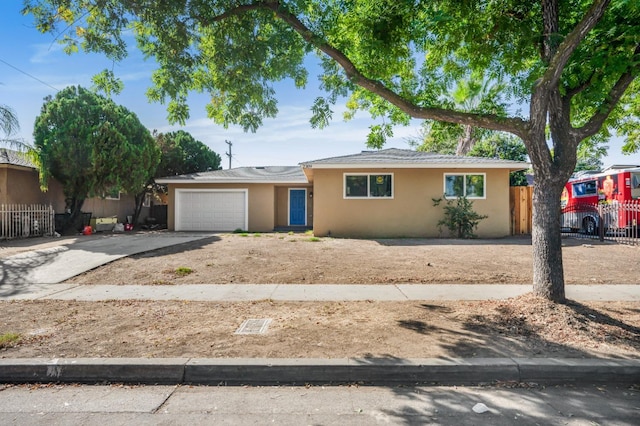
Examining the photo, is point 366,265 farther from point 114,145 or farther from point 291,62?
point 114,145

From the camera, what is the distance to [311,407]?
3.28 meters

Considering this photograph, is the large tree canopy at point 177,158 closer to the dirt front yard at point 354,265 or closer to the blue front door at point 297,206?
the blue front door at point 297,206

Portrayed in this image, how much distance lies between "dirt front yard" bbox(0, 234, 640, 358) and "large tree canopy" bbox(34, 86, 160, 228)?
1100cm

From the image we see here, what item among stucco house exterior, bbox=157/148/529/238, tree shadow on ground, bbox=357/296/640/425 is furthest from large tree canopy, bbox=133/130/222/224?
tree shadow on ground, bbox=357/296/640/425

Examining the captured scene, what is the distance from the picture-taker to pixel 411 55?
7152 mm

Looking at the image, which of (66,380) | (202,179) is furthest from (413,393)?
(202,179)

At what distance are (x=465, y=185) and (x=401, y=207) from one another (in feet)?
9.32

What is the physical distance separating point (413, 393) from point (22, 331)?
4.88 meters

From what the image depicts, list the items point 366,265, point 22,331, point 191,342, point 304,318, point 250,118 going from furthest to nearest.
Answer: point 366,265 < point 250,118 < point 304,318 < point 22,331 < point 191,342

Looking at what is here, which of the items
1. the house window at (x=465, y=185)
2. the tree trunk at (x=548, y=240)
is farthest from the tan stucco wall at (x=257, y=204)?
the tree trunk at (x=548, y=240)

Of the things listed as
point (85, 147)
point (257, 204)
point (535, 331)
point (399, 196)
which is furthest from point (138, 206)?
point (535, 331)

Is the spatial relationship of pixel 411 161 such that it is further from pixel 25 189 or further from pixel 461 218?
pixel 25 189

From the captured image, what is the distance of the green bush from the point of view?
49.1 ft

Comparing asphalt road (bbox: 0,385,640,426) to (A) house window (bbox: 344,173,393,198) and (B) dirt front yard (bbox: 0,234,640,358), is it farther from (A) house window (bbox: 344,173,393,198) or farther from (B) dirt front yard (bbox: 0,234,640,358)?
(A) house window (bbox: 344,173,393,198)
